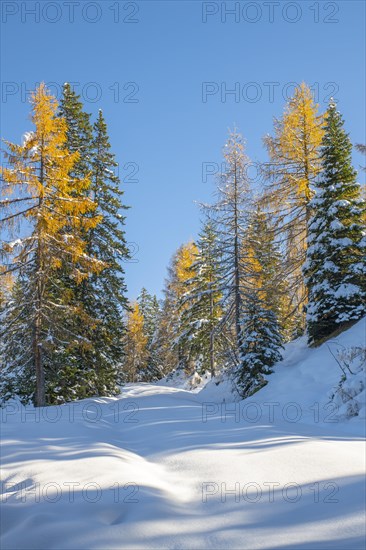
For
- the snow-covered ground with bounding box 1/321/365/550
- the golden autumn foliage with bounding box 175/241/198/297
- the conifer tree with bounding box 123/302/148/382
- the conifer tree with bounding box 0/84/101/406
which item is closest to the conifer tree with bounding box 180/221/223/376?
the golden autumn foliage with bounding box 175/241/198/297

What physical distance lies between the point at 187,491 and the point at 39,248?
1263 cm

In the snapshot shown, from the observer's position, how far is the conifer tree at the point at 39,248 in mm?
13852

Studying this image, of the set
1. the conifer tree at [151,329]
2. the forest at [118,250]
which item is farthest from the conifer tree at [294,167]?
the conifer tree at [151,329]

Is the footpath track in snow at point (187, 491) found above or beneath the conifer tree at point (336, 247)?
beneath

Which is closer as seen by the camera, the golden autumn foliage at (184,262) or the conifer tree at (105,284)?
the conifer tree at (105,284)

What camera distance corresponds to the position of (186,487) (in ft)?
10.7

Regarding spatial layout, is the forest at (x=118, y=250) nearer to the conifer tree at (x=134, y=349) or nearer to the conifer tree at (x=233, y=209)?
the conifer tree at (x=233, y=209)

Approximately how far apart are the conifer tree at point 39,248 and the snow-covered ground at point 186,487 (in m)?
8.31

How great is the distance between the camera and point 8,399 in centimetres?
1508

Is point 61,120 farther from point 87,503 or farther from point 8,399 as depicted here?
point 87,503

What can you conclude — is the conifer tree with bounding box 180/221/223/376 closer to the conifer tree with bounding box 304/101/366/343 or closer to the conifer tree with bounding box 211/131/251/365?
the conifer tree with bounding box 211/131/251/365

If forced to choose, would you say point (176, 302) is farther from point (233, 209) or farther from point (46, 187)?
point (46, 187)

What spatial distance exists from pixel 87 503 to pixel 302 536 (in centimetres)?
154

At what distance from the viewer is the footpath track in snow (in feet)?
7.27
